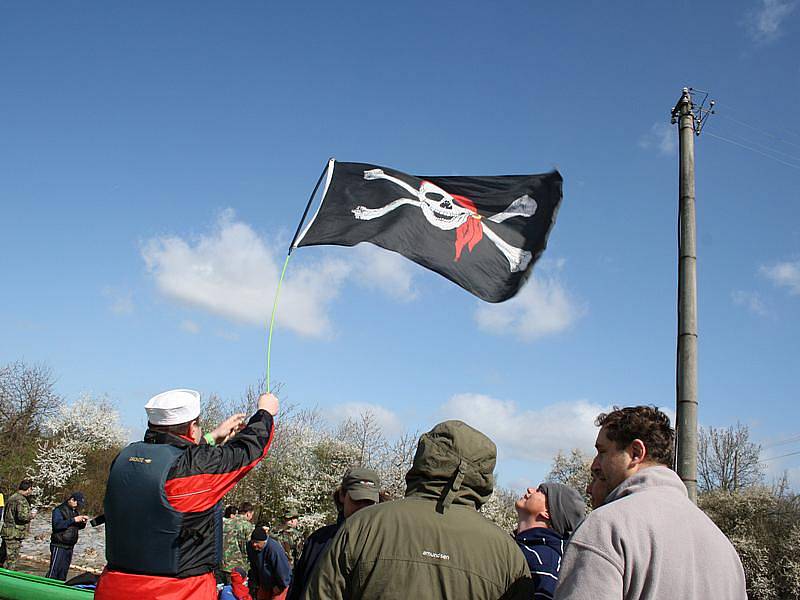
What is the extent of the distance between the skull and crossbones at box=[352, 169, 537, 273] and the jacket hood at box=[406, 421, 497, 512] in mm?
4324

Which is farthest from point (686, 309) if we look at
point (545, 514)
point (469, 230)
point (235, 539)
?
point (235, 539)

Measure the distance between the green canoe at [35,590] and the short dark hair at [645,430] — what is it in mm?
8255

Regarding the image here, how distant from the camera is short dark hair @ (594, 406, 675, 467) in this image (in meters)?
3.00

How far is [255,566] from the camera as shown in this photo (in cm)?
831

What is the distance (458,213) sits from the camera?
759 centimetres

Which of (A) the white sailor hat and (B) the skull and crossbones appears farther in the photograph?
(B) the skull and crossbones

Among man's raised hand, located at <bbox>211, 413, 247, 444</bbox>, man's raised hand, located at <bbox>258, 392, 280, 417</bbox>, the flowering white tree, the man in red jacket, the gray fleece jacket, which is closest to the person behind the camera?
the gray fleece jacket

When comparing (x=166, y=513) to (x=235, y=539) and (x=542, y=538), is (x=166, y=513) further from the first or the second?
(x=235, y=539)

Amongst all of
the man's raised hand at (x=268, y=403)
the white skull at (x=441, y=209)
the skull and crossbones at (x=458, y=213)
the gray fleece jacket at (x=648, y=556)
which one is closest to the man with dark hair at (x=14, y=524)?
the skull and crossbones at (x=458, y=213)

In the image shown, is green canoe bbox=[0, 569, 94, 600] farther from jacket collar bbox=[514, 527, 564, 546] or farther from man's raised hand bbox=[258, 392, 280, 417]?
jacket collar bbox=[514, 527, 564, 546]

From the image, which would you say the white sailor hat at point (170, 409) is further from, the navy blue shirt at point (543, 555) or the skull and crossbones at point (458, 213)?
the skull and crossbones at point (458, 213)

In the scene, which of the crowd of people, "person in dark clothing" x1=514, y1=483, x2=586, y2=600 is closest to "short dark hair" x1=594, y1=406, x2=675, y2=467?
the crowd of people

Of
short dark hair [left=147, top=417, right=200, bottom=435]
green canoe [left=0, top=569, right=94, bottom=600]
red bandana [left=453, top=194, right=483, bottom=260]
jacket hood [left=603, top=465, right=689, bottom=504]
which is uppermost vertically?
red bandana [left=453, top=194, right=483, bottom=260]

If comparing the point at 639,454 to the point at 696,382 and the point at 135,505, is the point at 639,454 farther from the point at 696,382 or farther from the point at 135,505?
the point at 696,382
